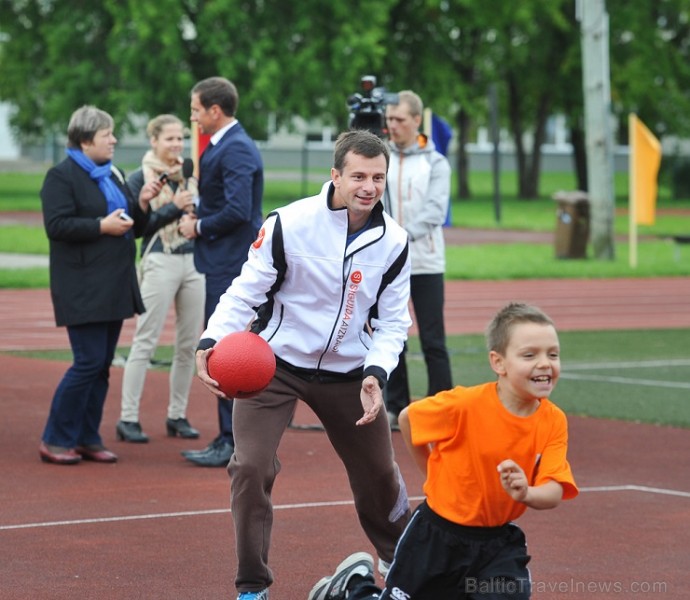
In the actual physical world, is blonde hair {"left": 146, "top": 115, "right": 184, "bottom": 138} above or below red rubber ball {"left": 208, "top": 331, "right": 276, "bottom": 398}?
above

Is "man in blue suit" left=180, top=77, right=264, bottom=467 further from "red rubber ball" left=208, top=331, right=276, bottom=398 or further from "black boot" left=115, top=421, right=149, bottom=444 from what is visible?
"red rubber ball" left=208, top=331, right=276, bottom=398

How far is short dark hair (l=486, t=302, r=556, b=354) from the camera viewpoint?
4.88 meters

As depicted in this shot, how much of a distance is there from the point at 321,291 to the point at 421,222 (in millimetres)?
4656

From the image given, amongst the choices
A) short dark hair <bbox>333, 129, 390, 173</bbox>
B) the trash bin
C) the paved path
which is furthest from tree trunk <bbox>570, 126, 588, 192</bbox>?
short dark hair <bbox>333, 129, 390, 173</bbox>

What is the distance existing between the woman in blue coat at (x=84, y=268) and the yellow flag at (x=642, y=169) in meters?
19.2

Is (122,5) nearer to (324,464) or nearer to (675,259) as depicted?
(675,259)

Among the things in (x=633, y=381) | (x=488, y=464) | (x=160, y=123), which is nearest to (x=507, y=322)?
(x=488, y=464)

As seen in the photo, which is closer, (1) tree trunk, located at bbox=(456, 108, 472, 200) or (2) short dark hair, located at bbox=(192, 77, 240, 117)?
(2) short dark hair, located at bbox=(192, 77, 240, 117)

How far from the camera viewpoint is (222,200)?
8.94 metres

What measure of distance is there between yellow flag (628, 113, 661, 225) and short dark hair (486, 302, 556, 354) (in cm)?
2257

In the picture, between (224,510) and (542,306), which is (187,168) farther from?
(542,306)

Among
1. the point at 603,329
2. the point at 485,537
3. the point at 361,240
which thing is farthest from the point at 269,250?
the point at 603,329

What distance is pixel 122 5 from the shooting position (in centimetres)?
4531

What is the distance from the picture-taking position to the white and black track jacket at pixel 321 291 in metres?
5.68
